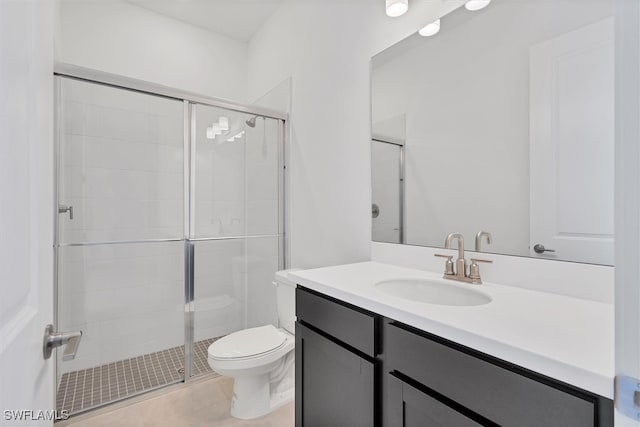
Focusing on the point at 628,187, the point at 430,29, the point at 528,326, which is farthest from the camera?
the point at 430,29

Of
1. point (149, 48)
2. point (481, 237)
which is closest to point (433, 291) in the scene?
point (481, 237)

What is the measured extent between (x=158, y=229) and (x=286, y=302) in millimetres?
1095

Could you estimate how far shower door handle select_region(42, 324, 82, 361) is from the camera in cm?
58

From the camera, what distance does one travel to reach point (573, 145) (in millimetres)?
969

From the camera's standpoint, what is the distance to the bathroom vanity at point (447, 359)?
1.87ft

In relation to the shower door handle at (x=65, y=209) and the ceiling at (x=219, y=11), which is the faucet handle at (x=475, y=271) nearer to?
the shower door handle at (x=65, y=209)

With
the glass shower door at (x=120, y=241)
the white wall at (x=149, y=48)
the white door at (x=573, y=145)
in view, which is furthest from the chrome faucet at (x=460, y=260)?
the white wall at (x=149, y=48)

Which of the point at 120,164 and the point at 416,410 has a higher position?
the point at 120,164

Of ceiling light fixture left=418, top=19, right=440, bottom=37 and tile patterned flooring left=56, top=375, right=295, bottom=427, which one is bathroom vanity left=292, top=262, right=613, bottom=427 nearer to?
tile patterned flooring left=56, top=375, right=295, bottom=427

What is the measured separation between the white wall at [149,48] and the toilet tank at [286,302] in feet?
6.45

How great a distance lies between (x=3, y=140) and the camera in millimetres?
386

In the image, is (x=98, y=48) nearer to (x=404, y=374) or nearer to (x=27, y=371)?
(x=27, y=371)

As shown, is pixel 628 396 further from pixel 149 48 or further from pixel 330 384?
pixel 149 48

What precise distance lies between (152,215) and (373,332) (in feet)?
6.37
